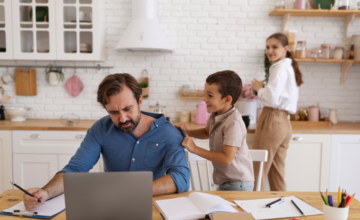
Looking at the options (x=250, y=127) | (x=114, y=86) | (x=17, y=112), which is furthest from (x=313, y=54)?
(x=17, y=112)

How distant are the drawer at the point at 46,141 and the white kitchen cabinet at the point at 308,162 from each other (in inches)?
79.9

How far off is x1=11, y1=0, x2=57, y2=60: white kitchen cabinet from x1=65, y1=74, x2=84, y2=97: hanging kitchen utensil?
387 millimetres

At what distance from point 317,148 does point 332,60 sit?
959 millimetres

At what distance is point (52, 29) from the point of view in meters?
3.14

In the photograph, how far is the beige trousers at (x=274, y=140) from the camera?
2.73m

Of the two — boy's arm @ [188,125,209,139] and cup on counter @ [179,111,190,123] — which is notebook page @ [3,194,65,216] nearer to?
boy's arm @ [188,125,209,139]

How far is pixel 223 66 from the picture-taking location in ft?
11.5

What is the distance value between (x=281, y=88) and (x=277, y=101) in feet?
0.39

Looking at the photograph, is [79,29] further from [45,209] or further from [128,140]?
[45,209]

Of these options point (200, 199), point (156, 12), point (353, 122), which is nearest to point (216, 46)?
point (156, 12)

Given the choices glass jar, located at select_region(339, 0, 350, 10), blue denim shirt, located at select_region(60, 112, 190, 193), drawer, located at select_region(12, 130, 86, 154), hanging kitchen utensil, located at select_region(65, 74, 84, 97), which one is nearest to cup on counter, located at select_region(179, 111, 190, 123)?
drawer, located at select_region(12, 130, 86, 154)

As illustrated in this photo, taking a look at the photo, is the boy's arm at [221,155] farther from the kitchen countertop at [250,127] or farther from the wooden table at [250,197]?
the kitchen countertop at [250,127]

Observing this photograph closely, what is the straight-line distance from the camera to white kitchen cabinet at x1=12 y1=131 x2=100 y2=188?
2.98 m

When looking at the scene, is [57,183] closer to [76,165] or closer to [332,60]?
[76,165]
